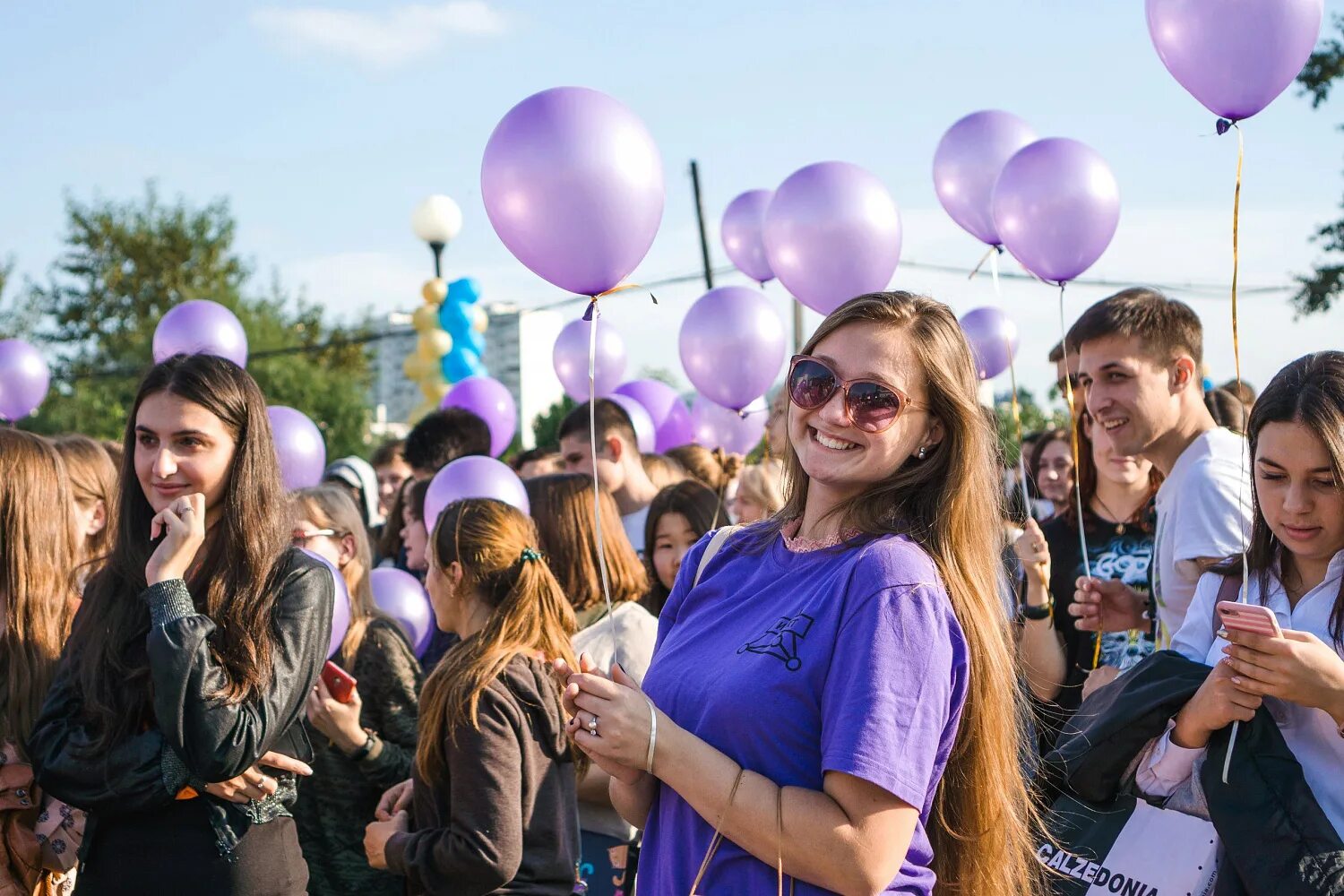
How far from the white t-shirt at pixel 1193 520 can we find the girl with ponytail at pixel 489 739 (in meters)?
1.68

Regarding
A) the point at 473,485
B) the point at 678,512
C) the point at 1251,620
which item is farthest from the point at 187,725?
the point at 678,512

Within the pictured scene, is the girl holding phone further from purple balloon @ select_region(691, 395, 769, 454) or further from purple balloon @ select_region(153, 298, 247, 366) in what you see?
purple balloon @ select_region(691, 395, 769, 454)

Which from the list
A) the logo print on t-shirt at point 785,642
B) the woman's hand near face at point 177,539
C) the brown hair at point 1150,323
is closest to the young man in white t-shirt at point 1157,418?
the brown hair at point 1150,323

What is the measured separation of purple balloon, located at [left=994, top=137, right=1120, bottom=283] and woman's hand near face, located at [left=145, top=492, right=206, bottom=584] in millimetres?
3022

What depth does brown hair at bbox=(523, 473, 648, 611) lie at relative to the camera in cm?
438

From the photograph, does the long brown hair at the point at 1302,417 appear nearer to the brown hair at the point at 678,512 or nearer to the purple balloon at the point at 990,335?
the brown hair at the point at 678,512

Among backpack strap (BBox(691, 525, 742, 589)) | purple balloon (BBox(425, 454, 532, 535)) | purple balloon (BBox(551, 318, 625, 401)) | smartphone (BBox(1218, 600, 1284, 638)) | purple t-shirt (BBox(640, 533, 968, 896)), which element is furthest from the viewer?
purple balloon (BBox(551, 318, 625, 401))

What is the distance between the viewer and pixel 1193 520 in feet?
11.0

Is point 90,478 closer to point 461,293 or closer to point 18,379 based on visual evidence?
point 18,379

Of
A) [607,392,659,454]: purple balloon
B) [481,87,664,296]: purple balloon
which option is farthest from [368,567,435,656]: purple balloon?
[607,392,659,454]: purple balloon

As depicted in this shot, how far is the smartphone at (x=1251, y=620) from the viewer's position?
2.15m

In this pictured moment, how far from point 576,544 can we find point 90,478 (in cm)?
180

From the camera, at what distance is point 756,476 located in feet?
19.1

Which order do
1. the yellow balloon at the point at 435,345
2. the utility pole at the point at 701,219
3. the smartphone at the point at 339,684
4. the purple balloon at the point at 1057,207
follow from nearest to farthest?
1. the smartphone at the point at 339,684
2. the purple balloon at the point at 1057,207
3. the yellow balloon at the point at 435,345
4. the utility pole at the point at 701,219
